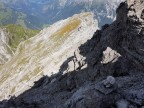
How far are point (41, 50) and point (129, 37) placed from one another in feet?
293

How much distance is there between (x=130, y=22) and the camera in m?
62.6

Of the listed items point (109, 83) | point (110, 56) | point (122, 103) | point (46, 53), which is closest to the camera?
point (122, 103)

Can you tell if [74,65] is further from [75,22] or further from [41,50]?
[75,22]

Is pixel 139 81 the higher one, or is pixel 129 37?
pixel 129 37

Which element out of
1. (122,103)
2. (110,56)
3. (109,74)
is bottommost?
(109,74)

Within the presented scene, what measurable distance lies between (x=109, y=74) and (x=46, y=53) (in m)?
79.8

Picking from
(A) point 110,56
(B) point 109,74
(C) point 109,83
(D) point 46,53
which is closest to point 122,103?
(C) point 109,83

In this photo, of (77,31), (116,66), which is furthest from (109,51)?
(77,31)

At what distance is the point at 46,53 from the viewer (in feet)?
459

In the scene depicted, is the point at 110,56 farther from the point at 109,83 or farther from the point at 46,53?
the point at 46,53

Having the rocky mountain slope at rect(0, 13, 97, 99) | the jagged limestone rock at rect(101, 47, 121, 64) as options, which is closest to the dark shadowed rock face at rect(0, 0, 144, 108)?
the jagged limestone rock at rect(101, 47, 121, 64)

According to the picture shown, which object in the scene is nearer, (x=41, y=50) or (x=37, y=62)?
(x=37, y=62)

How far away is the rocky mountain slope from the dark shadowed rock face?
1088 inches

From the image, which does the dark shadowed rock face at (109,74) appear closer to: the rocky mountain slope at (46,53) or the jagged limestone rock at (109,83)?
the jagged limestone rock at (109,83)
